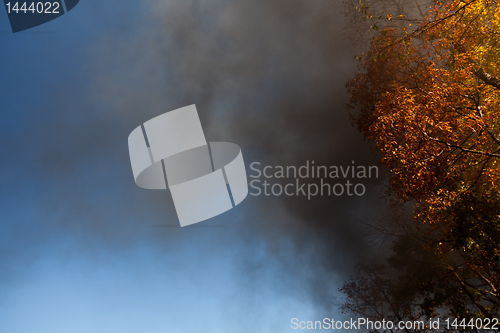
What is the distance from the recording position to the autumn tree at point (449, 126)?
659cm

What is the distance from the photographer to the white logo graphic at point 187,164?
1187 cm

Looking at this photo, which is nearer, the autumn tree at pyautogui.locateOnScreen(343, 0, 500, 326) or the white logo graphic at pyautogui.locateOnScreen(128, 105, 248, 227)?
the autumn tree at pyautogui.locateOnScreen(343, 0, 500, 326)

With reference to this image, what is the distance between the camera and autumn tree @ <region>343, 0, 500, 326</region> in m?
6.59

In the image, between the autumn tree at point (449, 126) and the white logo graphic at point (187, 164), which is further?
the white logo graphic at point (187, 164)

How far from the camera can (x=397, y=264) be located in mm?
13523

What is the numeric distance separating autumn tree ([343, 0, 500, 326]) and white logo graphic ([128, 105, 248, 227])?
637cm

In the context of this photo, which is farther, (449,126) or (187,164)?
(187,164)

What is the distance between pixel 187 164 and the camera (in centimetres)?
1622

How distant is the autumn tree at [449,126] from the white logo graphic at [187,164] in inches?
251

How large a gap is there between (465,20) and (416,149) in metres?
4.44

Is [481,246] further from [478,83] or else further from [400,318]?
[400,318]

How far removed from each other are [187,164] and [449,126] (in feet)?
41.4

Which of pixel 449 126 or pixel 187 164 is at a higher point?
pixel 449 126

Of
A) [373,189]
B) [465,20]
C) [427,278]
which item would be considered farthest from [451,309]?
[465,20]
